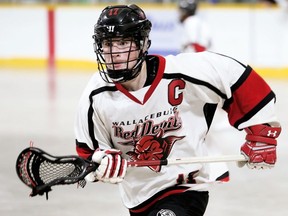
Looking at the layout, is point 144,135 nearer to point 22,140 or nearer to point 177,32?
point 22,140

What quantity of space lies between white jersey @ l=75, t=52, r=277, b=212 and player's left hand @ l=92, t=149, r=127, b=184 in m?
0.25

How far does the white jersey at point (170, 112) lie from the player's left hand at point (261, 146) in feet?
0.13

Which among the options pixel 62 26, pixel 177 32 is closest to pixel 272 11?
pixel 177 32

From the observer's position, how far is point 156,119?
3240mm

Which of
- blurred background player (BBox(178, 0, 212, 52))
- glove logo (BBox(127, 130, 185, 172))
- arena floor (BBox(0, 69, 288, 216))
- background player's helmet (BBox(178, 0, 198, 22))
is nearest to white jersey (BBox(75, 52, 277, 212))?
glove logo (BBox(127, 130, 185, 172))

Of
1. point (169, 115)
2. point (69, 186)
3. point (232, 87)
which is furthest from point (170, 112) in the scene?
point (69, 186)

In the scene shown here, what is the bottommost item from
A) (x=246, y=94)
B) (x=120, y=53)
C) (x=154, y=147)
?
(x=154, y=147)

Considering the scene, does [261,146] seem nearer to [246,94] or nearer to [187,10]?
[246,94]

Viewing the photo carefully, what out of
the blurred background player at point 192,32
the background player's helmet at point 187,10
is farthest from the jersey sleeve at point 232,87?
the background player's helmet at point 187,10

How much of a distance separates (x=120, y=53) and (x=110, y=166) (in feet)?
1.56

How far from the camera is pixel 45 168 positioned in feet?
9.87

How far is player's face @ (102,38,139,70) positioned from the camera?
10.1 ft

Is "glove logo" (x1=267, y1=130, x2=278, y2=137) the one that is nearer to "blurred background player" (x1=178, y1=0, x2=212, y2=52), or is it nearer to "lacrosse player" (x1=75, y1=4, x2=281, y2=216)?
"lacrosse player" (x1=75, y1=4, x2=281, y2=216)

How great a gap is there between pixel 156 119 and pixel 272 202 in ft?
6.01
